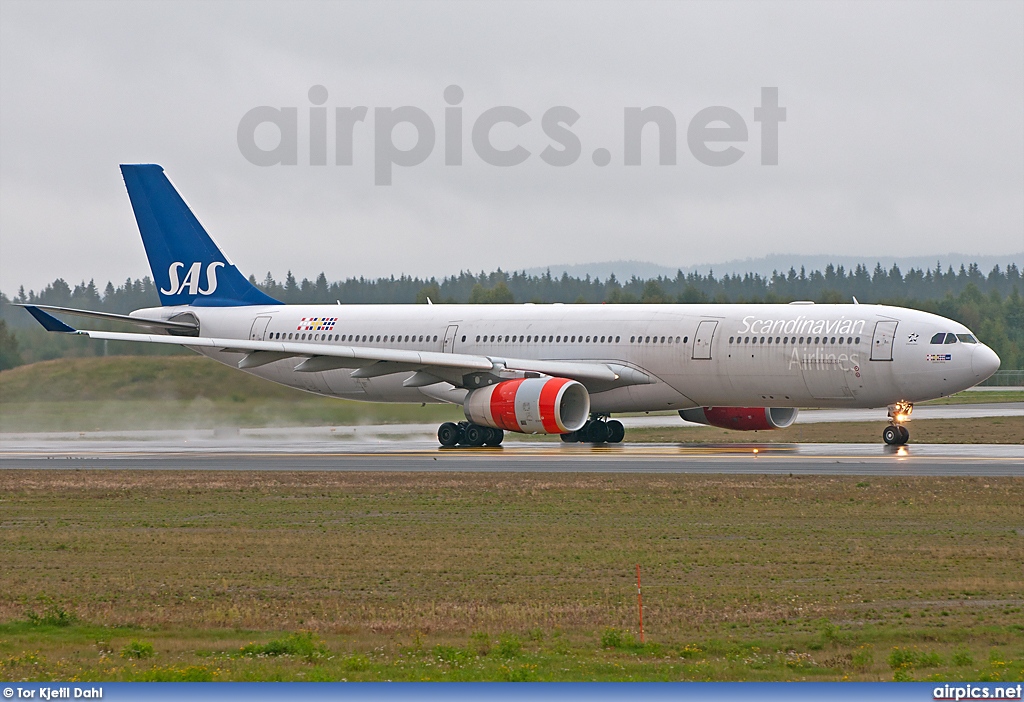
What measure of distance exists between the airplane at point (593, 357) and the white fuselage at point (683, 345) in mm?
40

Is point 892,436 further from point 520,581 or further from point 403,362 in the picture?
point 520,581

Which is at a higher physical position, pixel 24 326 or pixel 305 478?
pixel 24 326

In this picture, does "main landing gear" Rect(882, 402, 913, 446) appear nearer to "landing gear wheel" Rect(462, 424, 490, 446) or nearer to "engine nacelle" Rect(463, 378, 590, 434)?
"engine nacelle" Rect(463, 378, 590, 434)

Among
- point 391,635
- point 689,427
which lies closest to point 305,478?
point 391,635

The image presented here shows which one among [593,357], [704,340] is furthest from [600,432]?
[704,340]

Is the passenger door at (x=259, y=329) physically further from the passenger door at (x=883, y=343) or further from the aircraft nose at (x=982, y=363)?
the aircraft nose at (x=982, y=363)

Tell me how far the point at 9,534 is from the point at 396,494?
694 centimetres

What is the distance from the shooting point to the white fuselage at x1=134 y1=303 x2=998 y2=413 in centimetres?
3167

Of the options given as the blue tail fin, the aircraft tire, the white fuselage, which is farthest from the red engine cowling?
the blue tail fin

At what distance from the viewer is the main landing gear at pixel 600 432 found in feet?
121

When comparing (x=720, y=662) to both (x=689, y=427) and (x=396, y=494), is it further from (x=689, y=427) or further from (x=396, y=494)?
(x=689, y=427)

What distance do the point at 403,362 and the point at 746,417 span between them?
9.96 m

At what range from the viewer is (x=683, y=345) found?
34.4 m

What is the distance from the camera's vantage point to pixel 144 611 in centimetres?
1352
